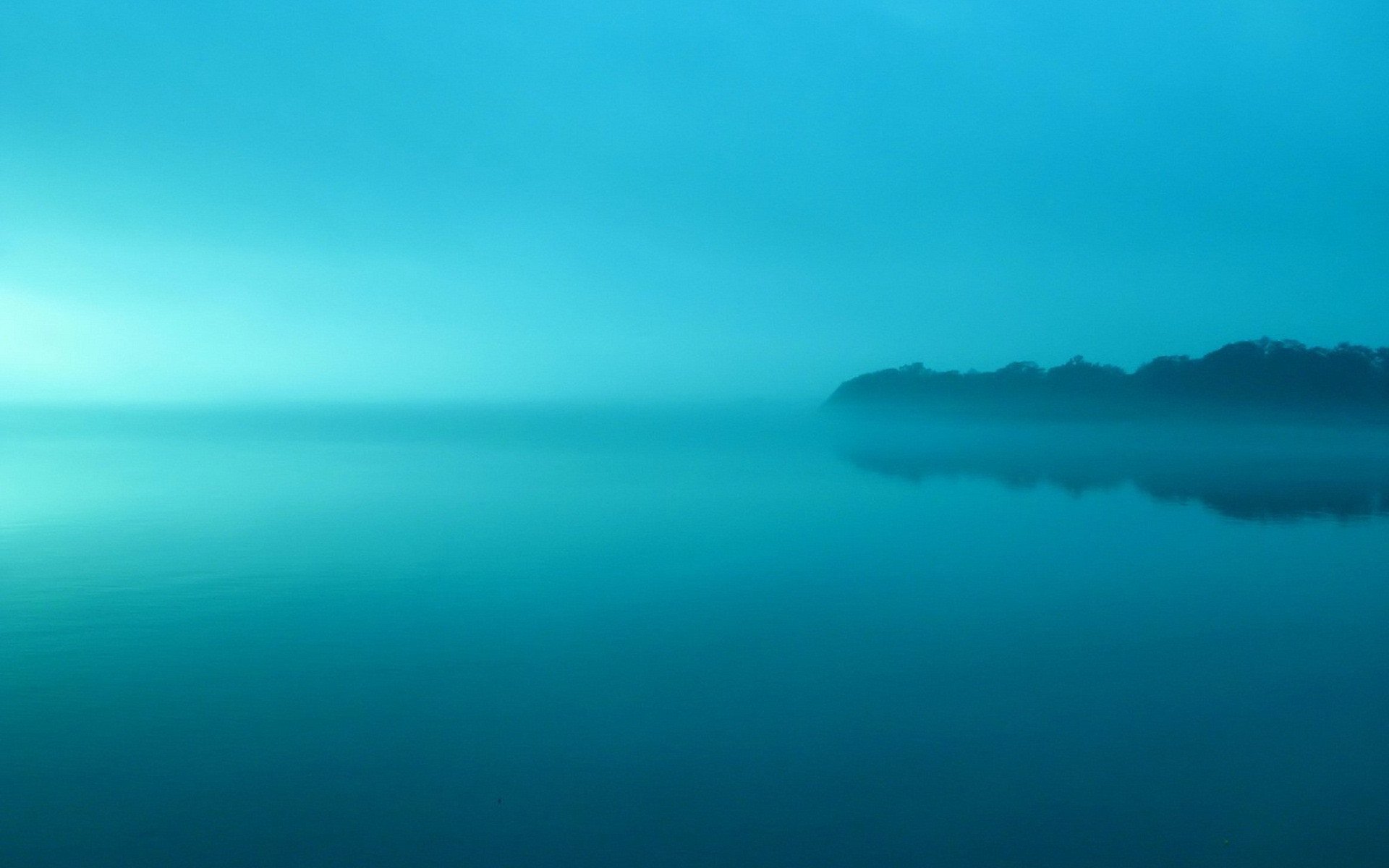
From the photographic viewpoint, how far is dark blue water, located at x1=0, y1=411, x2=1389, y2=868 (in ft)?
18.5

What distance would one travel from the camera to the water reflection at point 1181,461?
23328mm

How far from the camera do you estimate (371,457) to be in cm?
3688

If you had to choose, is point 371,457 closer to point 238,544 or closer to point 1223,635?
point 238,544

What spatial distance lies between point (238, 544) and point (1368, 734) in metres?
15.9

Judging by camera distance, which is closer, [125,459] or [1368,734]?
[1368,734]

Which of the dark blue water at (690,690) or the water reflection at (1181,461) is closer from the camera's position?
the dark blue water at (690,690)

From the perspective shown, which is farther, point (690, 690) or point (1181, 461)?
point (1181, 461)

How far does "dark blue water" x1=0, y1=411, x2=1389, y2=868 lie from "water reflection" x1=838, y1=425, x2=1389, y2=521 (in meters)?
4.10

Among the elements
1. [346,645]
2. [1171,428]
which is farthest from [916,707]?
[1171,428]

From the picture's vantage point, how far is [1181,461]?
118ft

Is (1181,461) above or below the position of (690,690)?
above

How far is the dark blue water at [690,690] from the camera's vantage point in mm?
5645

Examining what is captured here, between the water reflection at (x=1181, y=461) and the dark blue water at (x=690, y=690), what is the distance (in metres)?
4.10

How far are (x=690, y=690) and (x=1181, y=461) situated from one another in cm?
3421
